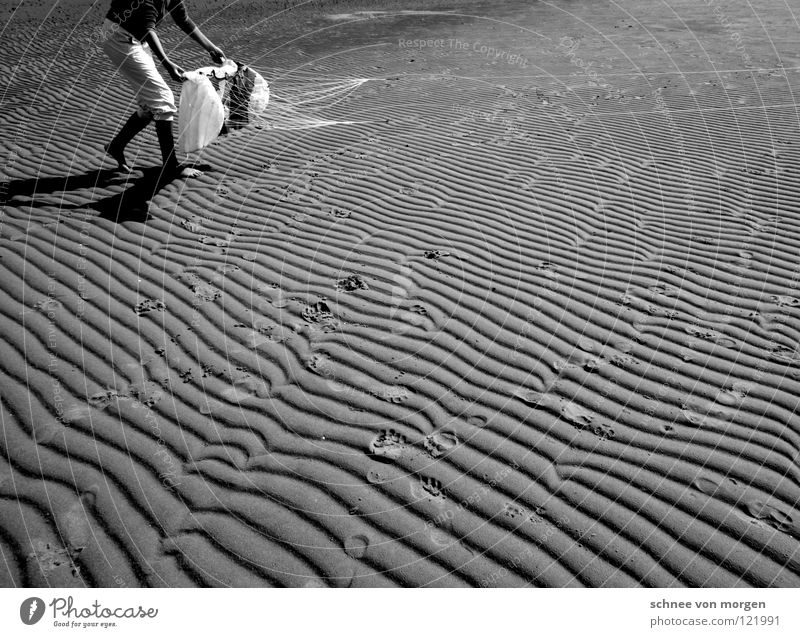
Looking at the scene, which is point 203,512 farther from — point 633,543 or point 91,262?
point 91,262

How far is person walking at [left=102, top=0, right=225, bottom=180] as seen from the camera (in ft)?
21.0

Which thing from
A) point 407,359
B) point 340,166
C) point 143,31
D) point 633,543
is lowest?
point 633,543

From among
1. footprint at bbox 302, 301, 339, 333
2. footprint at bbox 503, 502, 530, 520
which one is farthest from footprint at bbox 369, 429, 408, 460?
footprint at bbox 302, 301, 339, 333

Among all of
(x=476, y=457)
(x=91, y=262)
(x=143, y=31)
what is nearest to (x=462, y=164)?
(x=143, y=31)

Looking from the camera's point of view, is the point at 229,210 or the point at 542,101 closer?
the point at 229,210

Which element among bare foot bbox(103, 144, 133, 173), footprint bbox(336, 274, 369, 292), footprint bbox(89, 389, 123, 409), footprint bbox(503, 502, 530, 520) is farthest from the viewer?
bare foot bbox(103, 144, 133, 173)

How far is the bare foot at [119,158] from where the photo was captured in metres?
7.33

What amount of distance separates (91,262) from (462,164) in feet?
16.7

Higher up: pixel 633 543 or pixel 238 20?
pixel 238 20

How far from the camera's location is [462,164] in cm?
841

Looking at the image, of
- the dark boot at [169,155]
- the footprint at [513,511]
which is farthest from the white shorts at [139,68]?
the footprint at [513,511]

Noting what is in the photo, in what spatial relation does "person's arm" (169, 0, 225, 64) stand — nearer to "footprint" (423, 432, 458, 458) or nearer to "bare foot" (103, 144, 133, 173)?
"bare foot" (103, 144, 133, 173)

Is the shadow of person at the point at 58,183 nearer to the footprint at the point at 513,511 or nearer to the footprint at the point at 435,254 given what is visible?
the footprint at the point at 435,254

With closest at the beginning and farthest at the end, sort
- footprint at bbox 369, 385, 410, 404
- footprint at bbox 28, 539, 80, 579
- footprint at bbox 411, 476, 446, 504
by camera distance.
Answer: footprint at bbox 28, 539, 80, 579, footprint at bbox 411, 476, 446, 504, footprint at bbox 369, 385, 410, 404
